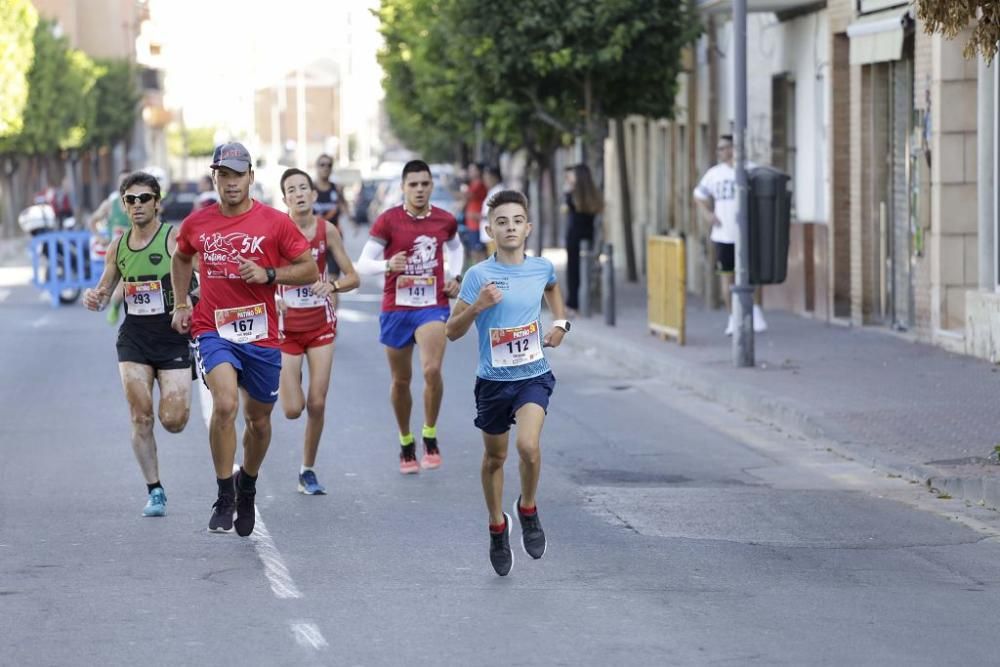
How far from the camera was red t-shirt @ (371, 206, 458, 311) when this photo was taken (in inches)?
476

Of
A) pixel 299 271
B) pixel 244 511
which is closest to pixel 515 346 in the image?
pixel 299 271

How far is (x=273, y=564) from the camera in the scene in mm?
8844

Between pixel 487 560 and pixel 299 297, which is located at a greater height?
pixel 299 297

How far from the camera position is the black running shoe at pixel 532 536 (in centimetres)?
859

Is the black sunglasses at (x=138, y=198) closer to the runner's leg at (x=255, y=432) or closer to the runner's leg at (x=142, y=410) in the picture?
the runner's leg at (x=142, y=410)

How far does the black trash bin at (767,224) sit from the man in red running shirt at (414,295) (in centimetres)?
600

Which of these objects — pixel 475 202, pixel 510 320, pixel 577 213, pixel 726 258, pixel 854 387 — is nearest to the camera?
pixel 510 320

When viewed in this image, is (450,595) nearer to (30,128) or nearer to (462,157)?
(462,157)

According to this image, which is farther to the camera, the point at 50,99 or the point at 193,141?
the point at 193,141

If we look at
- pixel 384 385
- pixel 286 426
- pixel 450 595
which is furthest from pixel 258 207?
pixel 384 385

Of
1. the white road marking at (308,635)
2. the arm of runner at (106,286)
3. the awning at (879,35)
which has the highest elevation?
the awning at (879,35)

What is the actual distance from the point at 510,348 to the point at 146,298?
256 cm

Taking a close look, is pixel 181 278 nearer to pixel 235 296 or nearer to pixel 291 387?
pixel 235 296

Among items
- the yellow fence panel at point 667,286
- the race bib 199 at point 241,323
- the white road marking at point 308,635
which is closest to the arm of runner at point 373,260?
the race bib 199 at point 241,323
